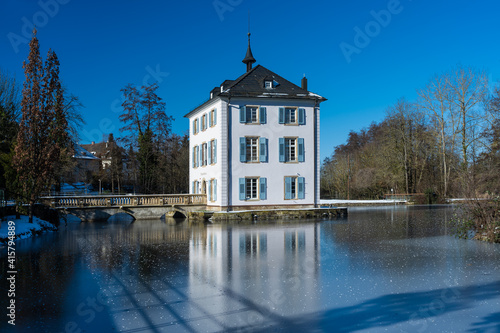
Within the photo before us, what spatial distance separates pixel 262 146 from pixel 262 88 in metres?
4.10

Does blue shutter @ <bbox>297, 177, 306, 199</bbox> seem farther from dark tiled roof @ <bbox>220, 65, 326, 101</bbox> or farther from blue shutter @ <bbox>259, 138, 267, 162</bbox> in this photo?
dark tiled roof @ <bbox>220, 65, 326, 101</bbox>

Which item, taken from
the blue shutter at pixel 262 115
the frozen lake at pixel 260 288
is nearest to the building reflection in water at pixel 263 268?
the frozen lake at pixel 260 288

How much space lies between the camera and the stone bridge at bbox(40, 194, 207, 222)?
27828 millimetres

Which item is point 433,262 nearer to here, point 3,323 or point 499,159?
point 3,323

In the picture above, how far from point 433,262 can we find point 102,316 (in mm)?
7590

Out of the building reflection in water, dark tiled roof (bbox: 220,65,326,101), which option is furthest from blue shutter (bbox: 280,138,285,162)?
the building reflection in water

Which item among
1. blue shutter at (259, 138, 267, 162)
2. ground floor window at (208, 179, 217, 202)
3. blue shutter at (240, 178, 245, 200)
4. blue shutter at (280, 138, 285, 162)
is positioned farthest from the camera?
ground floor window at (208, 179, 217, 202)

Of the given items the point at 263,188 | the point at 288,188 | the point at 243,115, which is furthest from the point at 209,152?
the point at 288,188

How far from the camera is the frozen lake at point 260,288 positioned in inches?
232

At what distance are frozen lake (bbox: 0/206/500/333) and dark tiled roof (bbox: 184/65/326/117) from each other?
16.9 metres

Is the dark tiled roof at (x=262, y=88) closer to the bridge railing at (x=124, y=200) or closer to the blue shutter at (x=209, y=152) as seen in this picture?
the blue shutter at (x=209, y=152)

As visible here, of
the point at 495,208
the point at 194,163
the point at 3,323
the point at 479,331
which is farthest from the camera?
the point at 194,163

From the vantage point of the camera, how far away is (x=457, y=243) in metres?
13.8

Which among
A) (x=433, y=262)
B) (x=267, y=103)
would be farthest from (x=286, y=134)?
(x=433, y=262)
